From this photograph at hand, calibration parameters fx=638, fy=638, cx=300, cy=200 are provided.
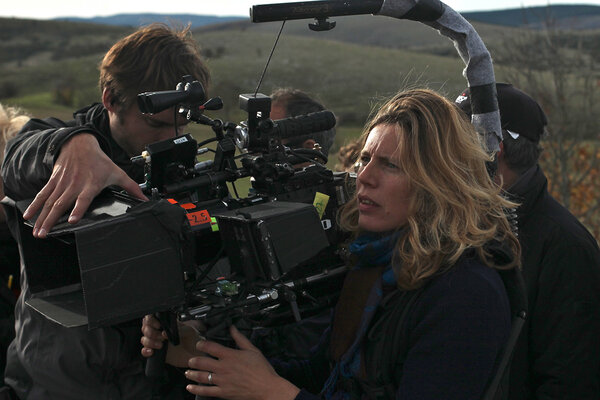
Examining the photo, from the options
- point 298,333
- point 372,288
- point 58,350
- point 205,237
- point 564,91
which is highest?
point 205,237

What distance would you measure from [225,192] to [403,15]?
88 cm

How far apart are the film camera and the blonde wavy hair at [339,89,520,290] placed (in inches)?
11.3

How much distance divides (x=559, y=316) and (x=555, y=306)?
4cm

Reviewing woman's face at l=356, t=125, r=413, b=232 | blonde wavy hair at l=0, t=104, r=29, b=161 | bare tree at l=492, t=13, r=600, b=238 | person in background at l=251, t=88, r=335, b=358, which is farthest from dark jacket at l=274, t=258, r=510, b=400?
bare tree at l=492, t=13, r=600, b=238

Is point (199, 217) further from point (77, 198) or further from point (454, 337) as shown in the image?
point (454, 337)

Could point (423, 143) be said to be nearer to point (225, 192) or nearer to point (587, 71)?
point (225, 192)

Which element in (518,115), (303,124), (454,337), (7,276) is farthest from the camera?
(7,276)

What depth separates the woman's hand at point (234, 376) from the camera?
1.95 m

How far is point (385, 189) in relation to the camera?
2109 millimetres

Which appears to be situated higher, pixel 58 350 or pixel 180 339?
pixel 180 339

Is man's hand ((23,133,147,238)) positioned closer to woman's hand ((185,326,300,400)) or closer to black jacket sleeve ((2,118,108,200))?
black jacket sleeve ((2,118,108,200))

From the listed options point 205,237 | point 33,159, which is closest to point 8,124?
point 33,159

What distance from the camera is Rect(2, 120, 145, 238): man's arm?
1911 mm

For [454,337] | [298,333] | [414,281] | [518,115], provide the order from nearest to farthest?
[454,337] < [414,281] < [298,333] < [518,115]
